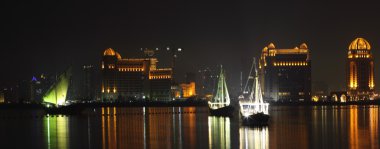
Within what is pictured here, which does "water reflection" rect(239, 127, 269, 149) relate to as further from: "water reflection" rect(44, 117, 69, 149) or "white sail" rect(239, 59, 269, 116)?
"water reflection" rect(44, 117, 69, 149)

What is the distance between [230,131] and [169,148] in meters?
17.3

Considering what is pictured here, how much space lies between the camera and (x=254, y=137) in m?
61.8

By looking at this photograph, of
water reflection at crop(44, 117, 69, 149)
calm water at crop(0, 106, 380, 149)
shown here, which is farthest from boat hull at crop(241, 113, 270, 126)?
water reflection at crop(44, 117, 69, 149)

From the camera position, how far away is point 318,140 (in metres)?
59.2

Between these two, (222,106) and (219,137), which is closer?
(219,137)

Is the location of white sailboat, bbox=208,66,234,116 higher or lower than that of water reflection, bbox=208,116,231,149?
higher

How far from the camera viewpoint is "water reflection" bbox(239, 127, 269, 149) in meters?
55.2

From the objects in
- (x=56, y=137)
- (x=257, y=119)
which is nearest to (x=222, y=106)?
(x=257, y=119)

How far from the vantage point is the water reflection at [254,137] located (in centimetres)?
5522

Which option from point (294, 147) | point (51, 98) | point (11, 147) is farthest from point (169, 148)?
point (51, 98)

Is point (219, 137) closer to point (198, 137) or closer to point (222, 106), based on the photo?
point (198, 137)

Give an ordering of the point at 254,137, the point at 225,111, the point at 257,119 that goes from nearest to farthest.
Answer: the point at 254,137 < the point at 257,119 < the point at 225,111

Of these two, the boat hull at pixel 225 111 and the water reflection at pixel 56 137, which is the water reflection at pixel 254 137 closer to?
the water reflection at pixel 56 137

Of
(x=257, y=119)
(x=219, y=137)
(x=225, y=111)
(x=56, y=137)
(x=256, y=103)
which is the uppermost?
(x=256, y=103)
